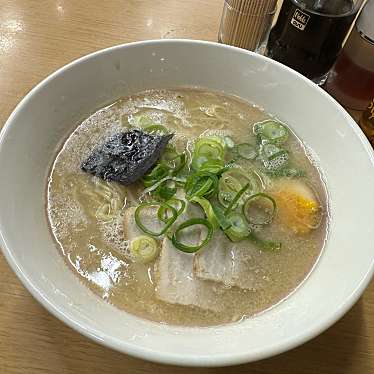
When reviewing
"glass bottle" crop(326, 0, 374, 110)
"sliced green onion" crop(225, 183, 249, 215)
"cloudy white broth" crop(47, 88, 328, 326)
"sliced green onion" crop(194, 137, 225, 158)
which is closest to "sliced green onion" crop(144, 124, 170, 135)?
"cloudy white broth" crop(47, 88, 328, 326)

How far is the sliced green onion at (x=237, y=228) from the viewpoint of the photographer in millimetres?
1156

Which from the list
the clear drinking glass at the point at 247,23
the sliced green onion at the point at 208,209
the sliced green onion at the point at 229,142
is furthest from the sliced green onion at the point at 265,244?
the clear drinking glass at the point at 247,23

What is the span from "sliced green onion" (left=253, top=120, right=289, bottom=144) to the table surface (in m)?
0.52

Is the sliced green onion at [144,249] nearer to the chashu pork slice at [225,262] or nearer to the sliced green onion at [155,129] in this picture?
the chashu pork slice at [225,262]

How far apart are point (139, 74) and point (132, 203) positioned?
467mm

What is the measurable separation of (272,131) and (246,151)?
12cm

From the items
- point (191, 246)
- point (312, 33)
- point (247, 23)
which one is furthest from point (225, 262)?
point (247, 23)

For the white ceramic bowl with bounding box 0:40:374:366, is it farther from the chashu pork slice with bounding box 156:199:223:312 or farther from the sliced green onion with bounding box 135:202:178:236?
the sliced green onion with bounding box 135:202:178:236

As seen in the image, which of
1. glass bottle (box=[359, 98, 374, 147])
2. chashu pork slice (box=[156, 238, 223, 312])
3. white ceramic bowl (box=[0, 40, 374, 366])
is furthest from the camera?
glass bottle (box=[359, 98, 374, 147])

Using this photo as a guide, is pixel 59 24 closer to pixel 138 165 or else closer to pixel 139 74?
pixel 139 74

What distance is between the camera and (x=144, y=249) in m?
1.13

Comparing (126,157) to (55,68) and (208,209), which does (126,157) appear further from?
(55,68)

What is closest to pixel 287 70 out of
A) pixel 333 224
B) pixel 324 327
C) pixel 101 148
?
pixel 333 224

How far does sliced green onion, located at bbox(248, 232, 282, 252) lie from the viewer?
119 centimetres
